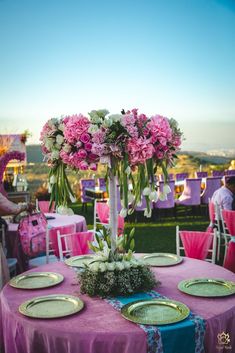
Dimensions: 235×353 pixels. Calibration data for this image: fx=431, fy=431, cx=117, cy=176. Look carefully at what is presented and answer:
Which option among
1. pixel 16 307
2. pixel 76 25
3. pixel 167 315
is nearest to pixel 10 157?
pixel 16 307

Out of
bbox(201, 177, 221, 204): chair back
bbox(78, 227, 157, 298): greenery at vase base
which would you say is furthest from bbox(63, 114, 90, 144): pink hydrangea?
bbox(201, 177, 221, 204): chair back

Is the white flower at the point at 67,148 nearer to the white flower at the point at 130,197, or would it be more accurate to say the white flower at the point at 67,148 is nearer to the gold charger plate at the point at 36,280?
the white flower at the point at 130,197

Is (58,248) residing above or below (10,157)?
below

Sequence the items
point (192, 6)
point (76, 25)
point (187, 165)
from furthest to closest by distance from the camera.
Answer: point (187, 165) < point (192, 6) < point (76, 25)

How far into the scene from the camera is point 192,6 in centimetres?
1425

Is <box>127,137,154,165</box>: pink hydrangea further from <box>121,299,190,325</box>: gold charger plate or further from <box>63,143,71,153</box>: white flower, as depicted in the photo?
<box>121,299,190,325</box>: gold charger plate

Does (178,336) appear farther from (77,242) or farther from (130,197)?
(77,242)

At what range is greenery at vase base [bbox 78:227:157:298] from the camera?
238cm

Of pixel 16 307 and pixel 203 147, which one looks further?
pixel 203 147

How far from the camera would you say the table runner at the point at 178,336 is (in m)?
1.95

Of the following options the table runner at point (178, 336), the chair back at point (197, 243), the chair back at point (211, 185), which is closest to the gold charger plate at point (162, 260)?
the chair back at point (197, 243)

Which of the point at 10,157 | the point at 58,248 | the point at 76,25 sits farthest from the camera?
the point at 76,25

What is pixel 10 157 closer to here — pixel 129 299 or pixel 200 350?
→ pixel 129 299

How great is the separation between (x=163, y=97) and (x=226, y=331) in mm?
13407
